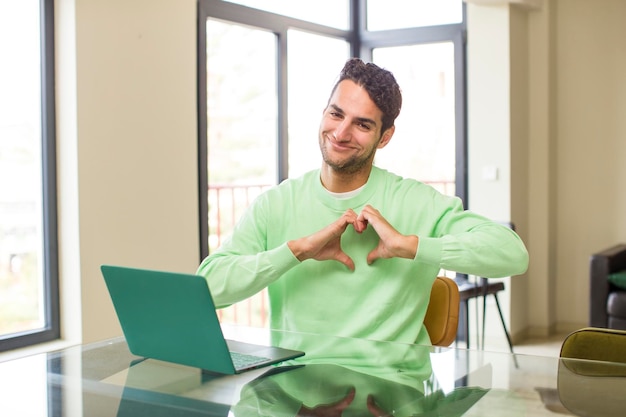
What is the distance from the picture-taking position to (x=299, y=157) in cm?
571

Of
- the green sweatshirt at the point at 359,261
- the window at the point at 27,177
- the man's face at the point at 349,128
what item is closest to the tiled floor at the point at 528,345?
the window at the point at 27,177

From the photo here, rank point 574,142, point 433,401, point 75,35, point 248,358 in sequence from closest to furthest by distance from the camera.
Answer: point 433,401, point 248,358, point 75,35, point 574,142

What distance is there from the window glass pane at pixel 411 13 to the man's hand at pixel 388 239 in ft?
13.4

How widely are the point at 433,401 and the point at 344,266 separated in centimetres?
65

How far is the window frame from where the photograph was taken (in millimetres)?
4578

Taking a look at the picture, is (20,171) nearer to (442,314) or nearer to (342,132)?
(342,132)

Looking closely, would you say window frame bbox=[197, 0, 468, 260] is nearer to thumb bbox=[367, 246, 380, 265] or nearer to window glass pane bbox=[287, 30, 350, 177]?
window glass pane bbox=[287, 30, 350, 177]

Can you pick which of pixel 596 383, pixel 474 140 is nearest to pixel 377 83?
pixel 596 383

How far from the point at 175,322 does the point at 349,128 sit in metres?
0.70

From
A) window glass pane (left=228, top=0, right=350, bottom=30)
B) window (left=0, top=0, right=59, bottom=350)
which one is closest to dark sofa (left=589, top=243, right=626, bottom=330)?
window glass pane (left=228, top=0, right=350, bottom=30)

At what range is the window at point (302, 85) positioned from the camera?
5.31 metres

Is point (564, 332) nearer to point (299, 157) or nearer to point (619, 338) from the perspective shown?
point (299, 157)

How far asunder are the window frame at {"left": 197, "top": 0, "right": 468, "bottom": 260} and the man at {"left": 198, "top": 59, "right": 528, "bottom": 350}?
2421 millimetres

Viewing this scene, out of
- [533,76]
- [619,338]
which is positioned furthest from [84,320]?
[533,76]
